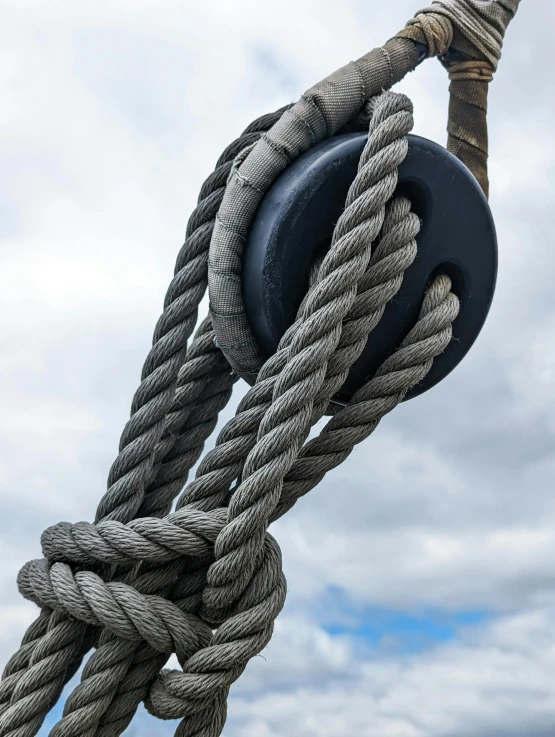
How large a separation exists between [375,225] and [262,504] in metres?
0.35

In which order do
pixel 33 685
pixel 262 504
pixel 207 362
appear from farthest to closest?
1. pixel 207 362
2. pixel 33 685
3. pixel 262 504

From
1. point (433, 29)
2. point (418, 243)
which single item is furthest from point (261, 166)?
point (433, 29)

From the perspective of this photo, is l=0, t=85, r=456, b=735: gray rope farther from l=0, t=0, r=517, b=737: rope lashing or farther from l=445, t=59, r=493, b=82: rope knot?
l=445, t=59, r=493, b=82: rope knot

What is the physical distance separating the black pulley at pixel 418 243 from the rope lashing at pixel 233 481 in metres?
0.03

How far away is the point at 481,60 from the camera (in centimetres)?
152

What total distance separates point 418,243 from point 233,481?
38 centimetres

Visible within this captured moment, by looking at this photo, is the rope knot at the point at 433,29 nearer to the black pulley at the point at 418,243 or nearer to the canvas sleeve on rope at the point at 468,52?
the canvas sleeve on rope at the point at 468,52

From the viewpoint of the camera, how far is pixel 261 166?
1260mm

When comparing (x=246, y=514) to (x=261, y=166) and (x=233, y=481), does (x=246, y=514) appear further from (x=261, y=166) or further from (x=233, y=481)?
(x=261, y=166)

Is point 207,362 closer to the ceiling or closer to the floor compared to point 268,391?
closer to the ceiling

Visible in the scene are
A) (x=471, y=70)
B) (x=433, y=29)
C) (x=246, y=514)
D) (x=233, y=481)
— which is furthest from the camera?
(x=471, y=70)

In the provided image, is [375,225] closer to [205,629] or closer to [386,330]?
[386,330]

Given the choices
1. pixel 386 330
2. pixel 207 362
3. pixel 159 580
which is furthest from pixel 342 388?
pixel 159 580

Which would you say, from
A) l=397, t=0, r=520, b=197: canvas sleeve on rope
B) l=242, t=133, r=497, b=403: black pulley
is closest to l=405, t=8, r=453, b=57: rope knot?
l=397, t=0, r=520, b=197: canvas sleeve on rope
